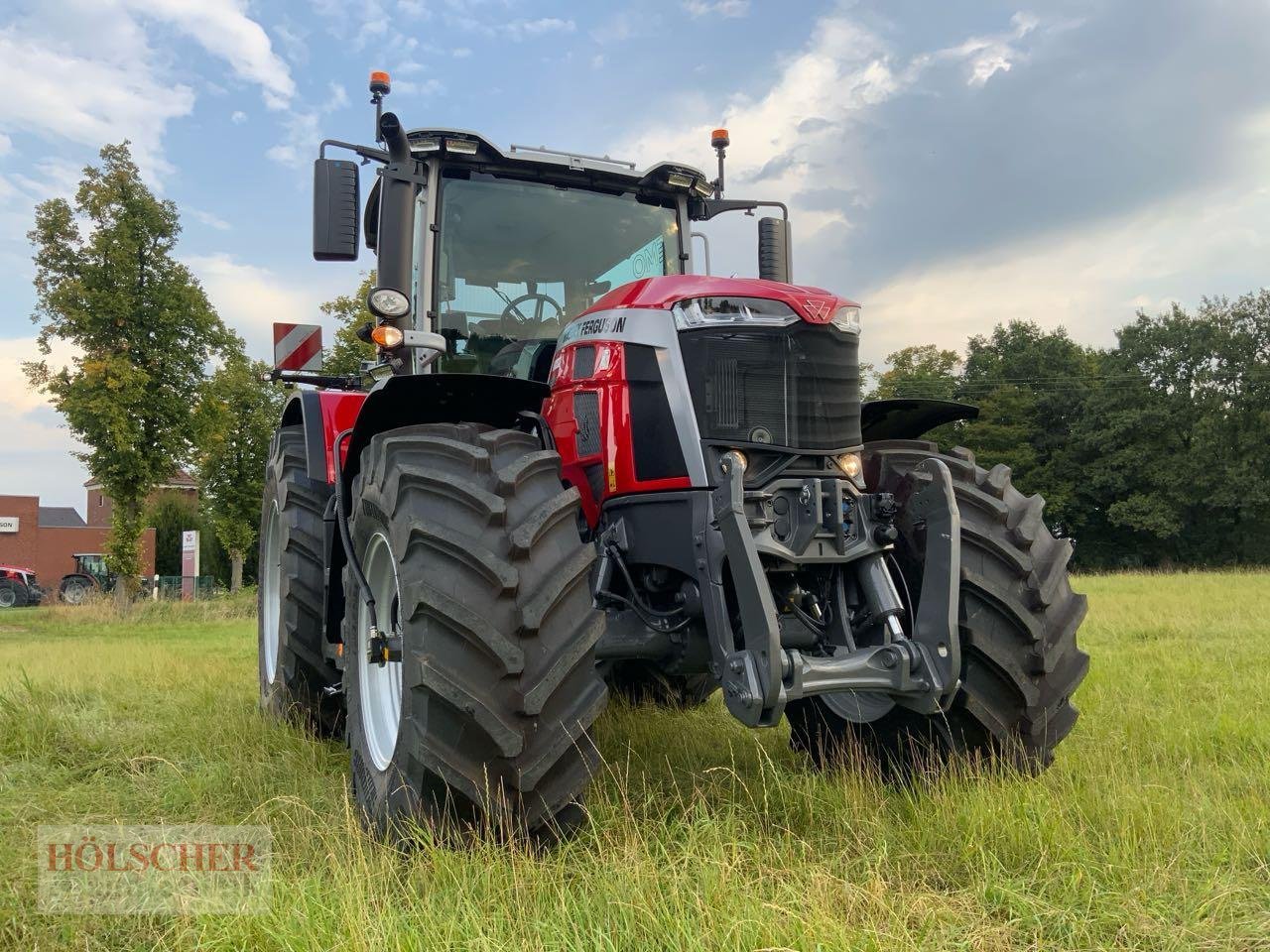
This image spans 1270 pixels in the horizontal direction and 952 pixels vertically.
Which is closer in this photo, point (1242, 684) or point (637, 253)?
point (637, 253)

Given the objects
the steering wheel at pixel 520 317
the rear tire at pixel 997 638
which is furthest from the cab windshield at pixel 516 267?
the rear tire at pixel 997 638

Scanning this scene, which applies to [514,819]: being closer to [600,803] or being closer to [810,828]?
[600,803]

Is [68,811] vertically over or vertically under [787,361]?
under

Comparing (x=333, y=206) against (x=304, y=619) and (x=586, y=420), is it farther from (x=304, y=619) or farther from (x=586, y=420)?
(x=304, y=619)

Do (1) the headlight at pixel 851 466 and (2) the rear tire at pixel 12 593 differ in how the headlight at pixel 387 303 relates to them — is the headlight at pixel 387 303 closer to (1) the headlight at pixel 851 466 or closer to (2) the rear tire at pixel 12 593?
(1) the headlight at pixel 851 466

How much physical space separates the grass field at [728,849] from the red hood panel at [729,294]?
5.32ft

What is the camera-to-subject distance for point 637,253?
184 inches

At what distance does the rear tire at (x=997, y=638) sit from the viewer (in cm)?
332

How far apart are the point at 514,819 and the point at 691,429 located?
1337 mm

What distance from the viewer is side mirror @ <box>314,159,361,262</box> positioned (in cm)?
396

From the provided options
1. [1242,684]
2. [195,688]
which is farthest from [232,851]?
[1242,684]

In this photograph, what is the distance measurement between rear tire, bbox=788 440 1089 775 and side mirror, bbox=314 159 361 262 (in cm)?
229

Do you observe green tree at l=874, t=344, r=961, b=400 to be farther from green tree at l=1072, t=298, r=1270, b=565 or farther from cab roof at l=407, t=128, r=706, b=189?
cab roof at l=407, t=128, r=706, b=189

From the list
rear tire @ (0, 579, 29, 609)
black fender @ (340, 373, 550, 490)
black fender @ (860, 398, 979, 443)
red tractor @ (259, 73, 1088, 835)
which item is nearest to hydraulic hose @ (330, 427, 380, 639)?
red tractor @ (259, 73, 1088, 835)
